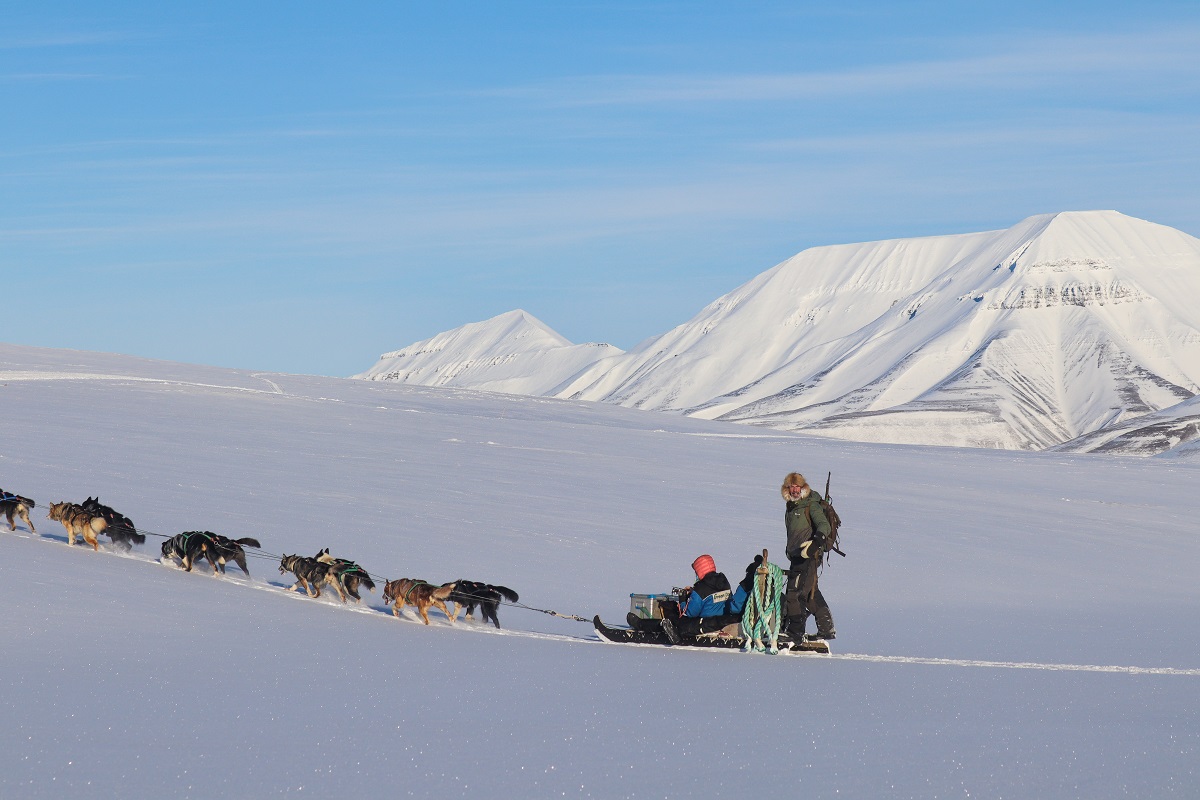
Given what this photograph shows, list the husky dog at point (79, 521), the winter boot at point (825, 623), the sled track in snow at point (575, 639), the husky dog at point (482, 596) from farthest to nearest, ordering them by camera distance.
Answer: the husky dog at point (79, 521), the husky dog at point (482, 596), the winter boot at point (825, 623), the sled track in snow at point (575, 639)

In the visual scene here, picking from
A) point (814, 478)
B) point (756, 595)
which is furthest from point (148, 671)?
point (814, 478)

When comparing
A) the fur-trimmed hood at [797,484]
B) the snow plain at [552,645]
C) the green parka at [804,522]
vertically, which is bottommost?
the snow plain at [552,645]

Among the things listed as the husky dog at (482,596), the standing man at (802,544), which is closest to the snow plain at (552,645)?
the husky dog at (482,596)

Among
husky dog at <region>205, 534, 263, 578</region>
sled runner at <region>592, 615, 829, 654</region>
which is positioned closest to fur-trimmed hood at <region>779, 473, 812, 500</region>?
sled runner at <region>592, 615, 829, 654</region>

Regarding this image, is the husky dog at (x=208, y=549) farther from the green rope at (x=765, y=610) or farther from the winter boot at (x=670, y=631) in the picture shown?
the green rope at (x=765, y=610)

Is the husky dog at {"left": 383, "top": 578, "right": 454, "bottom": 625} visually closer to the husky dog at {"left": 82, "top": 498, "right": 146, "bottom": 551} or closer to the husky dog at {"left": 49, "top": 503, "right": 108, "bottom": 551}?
the husky dog at {"left": 82, "top": 498, "right": 146, "bottom": 551}

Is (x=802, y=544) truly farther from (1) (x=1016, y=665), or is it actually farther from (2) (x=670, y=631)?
(1) (x=1016, y=665)

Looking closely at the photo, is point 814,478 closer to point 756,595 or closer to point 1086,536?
point 1086,536

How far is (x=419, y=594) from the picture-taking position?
36.8 feet

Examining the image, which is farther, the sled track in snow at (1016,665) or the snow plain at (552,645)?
the sled track in snow at (1016,665)

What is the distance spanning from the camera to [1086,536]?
2097 centimetres

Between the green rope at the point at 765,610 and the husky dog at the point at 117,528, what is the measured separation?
689cm

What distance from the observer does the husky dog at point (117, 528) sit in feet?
43.4

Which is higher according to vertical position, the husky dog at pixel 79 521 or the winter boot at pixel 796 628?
the husky dog at pixel 79 521
